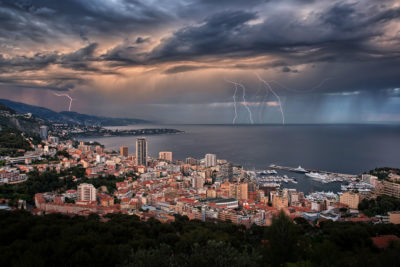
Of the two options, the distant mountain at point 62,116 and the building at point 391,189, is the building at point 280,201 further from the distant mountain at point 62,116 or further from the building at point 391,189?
the distant mountain at point 62,116

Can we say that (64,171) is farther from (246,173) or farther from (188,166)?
(246,173)

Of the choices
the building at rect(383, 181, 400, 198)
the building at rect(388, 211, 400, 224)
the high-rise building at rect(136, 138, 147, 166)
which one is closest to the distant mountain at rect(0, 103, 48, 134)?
Result: the high-rise building at rect(136, 138, 147, 166)

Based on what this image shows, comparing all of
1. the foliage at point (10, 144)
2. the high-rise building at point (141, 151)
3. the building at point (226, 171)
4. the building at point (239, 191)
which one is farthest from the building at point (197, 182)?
the foliage at point (10, 144)

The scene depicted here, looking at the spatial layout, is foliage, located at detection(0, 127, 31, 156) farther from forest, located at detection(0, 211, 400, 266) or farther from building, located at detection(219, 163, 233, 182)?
building, located at detection(219, 163, 233, 182)

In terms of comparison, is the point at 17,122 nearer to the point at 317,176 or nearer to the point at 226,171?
the point at 226,171

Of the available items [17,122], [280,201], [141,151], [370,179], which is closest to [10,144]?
[141,151]

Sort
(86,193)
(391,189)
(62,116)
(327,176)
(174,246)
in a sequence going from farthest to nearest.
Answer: (62,116)
(327,176)
(391,189)
(86,193)
(174,246)
